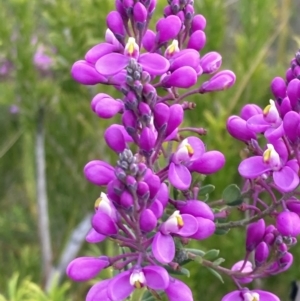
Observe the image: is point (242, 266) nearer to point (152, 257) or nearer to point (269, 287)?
point (152, 257)

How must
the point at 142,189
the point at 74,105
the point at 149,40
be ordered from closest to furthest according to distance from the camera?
the point at 142,189, the point at 149,40, the point at 74,105

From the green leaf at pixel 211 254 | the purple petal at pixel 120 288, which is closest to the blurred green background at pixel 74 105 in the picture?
the green leaf at pixel 211 254

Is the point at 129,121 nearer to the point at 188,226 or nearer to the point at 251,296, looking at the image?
the point at 188,226

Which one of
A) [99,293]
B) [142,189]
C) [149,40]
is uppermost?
[149,40]

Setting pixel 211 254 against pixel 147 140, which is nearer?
pixel 147 140

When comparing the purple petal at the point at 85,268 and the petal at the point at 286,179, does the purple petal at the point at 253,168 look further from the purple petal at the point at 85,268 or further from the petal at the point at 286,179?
the purple petal at the point at 85,268

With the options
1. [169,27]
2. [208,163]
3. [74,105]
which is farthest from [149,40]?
[74,105]

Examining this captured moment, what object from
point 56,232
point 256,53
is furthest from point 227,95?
point 56,232
